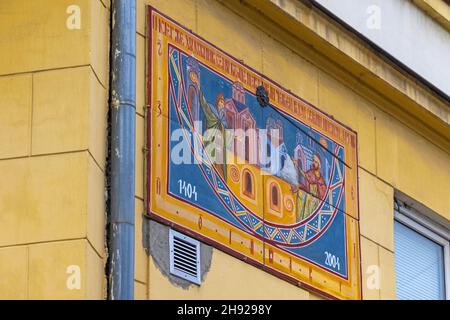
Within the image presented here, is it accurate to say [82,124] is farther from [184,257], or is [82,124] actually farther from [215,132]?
[215,132]

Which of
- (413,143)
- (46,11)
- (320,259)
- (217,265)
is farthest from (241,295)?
(413,143)

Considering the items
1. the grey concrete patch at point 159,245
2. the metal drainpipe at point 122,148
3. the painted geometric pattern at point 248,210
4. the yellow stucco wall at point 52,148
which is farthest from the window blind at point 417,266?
the yellow stucco wall at point 52,148

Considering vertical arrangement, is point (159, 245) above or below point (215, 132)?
below

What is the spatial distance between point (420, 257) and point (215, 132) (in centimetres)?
366

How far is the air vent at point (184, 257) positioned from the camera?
46.3 feet

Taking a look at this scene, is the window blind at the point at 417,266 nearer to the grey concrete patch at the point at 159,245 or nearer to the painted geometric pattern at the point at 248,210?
the painted geometric pattern at the point at 248,210

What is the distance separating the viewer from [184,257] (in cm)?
1420

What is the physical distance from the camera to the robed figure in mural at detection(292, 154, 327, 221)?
15.7 metres

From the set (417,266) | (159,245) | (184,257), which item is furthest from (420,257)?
(159,245)

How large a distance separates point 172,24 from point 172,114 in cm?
76

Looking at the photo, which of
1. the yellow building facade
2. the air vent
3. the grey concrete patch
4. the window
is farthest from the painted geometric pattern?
the window

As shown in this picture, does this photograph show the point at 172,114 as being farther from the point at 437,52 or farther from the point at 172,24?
the point at 437,52

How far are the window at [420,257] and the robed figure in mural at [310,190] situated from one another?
155 cm

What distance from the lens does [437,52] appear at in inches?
711
